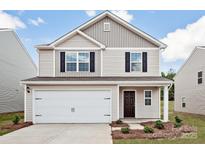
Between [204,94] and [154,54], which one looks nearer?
[154,54]

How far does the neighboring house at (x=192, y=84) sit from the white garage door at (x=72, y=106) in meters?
9.42

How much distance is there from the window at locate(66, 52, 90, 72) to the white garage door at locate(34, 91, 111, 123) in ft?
6.24

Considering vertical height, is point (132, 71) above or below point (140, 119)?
above

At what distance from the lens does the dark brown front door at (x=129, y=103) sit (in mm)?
18953

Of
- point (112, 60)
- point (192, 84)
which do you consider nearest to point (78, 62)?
point (112, 60)

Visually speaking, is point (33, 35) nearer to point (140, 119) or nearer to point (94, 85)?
point (94, 85)

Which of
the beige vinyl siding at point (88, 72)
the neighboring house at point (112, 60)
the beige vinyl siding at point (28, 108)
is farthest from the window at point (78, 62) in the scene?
the beige vinyl siding at point (28, 108)

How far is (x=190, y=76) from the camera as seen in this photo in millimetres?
26109

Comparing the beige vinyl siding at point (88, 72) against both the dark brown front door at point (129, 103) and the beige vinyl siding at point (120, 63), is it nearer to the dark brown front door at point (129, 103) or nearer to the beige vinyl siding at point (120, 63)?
the beige vinyl siding at point (120, 63)

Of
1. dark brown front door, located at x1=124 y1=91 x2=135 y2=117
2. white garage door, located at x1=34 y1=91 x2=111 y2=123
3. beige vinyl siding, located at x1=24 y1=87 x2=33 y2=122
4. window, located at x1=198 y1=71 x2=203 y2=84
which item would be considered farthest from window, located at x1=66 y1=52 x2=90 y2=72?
window, located at x1=198 y1=71 x2=203 y2=84

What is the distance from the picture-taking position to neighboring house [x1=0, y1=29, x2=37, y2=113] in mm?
24734
